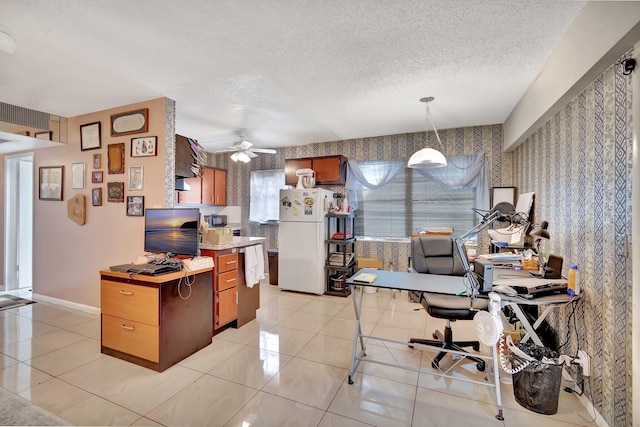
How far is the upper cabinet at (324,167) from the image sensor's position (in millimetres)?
5098

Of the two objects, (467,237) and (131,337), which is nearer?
(467,237)

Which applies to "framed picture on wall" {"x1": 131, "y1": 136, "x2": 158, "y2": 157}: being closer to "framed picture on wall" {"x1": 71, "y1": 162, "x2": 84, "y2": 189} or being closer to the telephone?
"framed picture on wall" {"x1": 71, "y1": 162, "x2": 84, "y2": 189}

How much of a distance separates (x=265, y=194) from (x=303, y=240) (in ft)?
5.95

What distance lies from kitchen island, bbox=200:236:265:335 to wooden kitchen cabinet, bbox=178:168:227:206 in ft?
8.74

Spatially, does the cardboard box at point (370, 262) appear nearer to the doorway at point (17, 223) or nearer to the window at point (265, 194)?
the window at point (265, 194)

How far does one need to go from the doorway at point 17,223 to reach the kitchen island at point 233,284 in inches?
161

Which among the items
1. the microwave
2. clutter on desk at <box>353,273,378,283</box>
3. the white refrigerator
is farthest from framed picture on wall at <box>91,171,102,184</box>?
clutter on desk at <box>353,273,378,283</box>

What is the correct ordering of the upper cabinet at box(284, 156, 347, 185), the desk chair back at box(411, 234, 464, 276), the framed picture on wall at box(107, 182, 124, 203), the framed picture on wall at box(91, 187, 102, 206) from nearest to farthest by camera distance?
the desk chair back at box(411, 234, 464, 276), the framed picture on wall at box(107, 182, 124, 203), the framed picture on wall at box(91, 187, 102, 206), the upper cabinet at box(284, 156, 347, 185)

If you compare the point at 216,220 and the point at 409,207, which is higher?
the point at 409,207

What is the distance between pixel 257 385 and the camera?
223 centimetres

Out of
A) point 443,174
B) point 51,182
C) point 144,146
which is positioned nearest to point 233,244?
point 144,146

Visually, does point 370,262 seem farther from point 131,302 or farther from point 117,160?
point 117,160

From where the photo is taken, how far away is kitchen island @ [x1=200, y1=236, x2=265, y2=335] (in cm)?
307

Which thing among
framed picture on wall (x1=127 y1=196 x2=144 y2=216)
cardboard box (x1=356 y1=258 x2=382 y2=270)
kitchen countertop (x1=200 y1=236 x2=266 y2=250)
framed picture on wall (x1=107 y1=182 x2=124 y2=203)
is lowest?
cardboard box (x1=356 y1=258 x2=382 y2=270)
